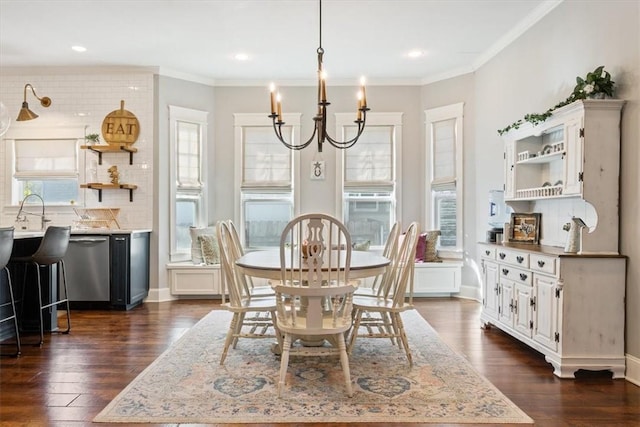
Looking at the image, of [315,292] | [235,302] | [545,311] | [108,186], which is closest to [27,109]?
[108,186]

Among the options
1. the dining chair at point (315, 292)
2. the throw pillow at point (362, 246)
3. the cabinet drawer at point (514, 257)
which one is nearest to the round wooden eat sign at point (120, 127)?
the throw pillow at point (362, 246)

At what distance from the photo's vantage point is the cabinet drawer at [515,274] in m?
3.31

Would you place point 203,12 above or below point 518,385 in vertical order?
above

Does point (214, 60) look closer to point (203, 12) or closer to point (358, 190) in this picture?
point (203, 12)

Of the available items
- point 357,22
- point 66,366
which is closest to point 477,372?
point 66,366

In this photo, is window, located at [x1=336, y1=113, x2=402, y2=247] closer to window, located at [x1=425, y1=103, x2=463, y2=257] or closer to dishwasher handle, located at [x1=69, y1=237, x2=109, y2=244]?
window, located at [x1=425, y1=103, x2=463, y2=257]

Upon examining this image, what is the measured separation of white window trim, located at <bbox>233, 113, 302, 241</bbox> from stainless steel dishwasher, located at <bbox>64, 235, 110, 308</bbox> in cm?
178

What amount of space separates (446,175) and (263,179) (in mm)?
2523

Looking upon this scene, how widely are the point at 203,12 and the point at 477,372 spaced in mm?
A: 3874

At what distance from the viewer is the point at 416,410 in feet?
7.72

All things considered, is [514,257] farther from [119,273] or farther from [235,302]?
[119,273]

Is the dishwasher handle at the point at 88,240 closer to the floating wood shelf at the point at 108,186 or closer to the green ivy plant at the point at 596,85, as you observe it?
the floating wood shelf at the point at 108,186

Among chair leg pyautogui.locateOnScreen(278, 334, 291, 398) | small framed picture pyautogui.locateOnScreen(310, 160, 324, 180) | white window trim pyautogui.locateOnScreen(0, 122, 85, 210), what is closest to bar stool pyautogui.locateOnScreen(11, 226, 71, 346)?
white window trim pyautogui.locateOnScreen(0, 122, 85, 210)

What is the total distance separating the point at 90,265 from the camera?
4.99 metres
